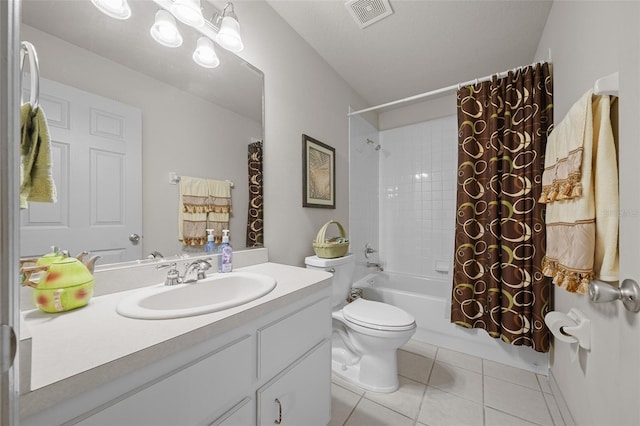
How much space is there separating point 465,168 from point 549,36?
0.93 meters

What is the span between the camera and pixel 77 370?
46 cm

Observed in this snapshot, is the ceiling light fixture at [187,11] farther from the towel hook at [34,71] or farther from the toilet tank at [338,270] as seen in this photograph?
the toilet tank at [338,270]

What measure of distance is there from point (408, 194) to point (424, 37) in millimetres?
1529

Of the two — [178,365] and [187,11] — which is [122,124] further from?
[178,365]

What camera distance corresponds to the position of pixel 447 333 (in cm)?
194

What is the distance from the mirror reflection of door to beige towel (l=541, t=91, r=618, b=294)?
167 cm

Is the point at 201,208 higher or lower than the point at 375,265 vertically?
higher

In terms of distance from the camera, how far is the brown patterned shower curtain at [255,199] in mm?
1437

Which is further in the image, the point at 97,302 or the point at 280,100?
the point at 280,100

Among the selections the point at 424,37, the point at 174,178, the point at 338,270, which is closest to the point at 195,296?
the point at 174,178

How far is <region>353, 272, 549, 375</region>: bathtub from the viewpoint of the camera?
5.57 ft

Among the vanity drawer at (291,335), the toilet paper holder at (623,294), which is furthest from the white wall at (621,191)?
the vanity drawer at (291,335)

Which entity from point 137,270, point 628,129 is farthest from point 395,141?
point 137,270

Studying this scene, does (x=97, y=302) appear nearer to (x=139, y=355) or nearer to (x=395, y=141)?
(x=139, y=355)
